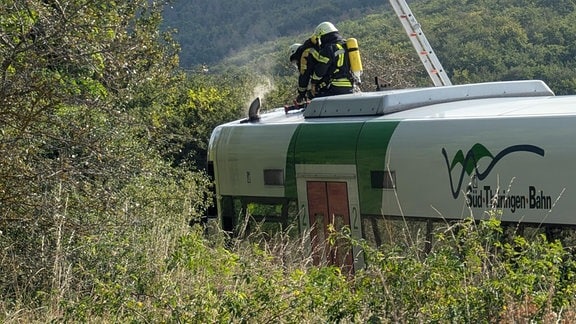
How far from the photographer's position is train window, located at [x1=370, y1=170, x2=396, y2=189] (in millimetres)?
9062

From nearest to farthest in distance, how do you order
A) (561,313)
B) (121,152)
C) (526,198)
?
1. (561,313)
2. (526,198)
3. (121,152)

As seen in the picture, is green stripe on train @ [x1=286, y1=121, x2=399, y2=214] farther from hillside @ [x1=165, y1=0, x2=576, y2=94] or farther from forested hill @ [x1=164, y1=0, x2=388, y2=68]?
forested hill @ [x1=164, y1=0, x2=388, y2=68]

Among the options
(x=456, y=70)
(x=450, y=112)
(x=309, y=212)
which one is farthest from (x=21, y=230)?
(x=456, y=70)

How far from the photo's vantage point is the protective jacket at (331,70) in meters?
12.8

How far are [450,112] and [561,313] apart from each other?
427 centimetres

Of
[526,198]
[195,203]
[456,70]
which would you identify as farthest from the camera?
[456,70]

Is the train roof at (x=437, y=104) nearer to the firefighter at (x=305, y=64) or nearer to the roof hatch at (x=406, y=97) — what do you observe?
the roof hatch at (x=406, y=97)

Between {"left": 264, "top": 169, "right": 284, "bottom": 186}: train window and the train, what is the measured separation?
0.04 ft

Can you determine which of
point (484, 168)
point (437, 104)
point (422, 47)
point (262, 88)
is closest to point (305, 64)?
point (437, 104)

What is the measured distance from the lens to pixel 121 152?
9156 millimetres

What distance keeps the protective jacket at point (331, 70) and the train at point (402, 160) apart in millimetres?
1334

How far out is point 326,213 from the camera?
972cm

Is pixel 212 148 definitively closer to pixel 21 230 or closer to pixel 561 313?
pixel 21 230

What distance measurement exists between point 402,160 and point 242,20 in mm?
81162
